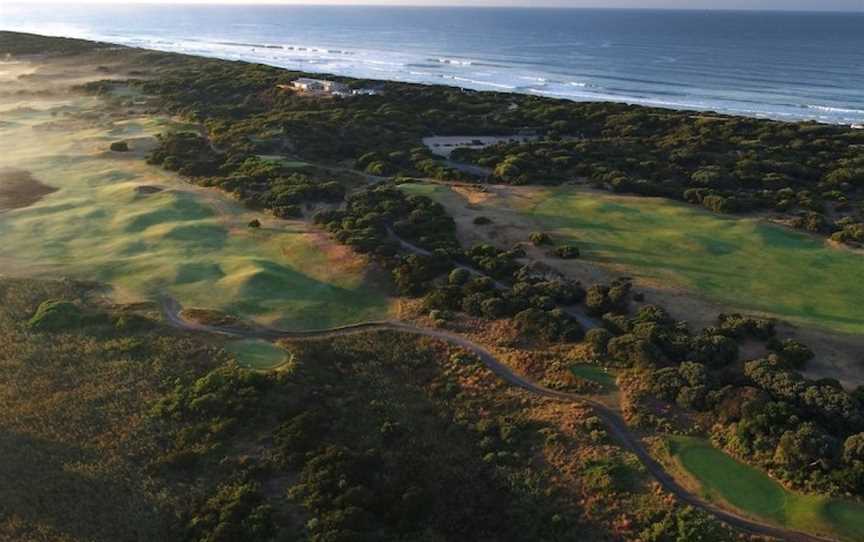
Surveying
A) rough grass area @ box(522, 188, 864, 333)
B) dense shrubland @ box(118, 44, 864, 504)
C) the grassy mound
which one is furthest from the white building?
the grassy mound

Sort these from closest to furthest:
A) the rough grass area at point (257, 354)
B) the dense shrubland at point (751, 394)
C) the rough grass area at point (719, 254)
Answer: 1. the dense shrubland at point (751, 394)
2. the rough grass area at point (257, 354)
3. the rough grass area at point (719, 254)

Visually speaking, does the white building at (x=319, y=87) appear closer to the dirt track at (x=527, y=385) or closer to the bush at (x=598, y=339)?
the dirt track at (x=527, y=385)

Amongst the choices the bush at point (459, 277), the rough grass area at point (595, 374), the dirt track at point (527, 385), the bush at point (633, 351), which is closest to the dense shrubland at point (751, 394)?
the bush at point (633, 351)

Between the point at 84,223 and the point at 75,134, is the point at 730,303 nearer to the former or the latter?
the point at 84,223

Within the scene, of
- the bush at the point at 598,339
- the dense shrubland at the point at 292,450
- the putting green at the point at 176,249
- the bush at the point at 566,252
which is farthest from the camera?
the bush at the point at 566,252

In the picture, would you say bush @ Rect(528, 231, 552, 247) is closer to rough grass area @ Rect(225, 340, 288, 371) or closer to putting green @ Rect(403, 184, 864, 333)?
putting green @ Rect(403, 184, 864, 333)

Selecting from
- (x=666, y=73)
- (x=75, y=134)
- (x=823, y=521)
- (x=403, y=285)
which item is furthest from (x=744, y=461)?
(x=666, y=73)
